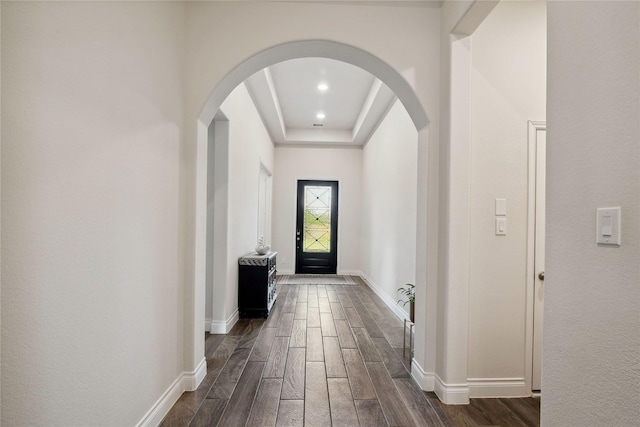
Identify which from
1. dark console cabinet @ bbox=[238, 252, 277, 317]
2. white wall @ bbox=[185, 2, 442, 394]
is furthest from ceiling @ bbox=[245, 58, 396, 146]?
dark console cabinet @ bbox=[238, 252, 277, 317]

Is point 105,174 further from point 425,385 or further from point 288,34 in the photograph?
point 425,385

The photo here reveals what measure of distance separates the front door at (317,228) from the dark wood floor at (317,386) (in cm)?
362

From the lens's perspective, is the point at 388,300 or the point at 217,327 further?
the point at 388,300

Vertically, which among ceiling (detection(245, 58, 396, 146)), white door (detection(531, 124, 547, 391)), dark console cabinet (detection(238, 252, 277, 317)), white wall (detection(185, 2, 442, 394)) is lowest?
dark console cabinet (detection(238, 252, 277, 317))

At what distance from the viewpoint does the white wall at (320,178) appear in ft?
24.2

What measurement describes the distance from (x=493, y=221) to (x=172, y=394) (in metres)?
2.40

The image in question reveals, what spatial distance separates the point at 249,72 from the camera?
8.26 ft

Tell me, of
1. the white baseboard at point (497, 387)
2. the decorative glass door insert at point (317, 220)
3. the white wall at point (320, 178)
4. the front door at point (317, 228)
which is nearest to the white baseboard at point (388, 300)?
the white wall at point (320, 178)

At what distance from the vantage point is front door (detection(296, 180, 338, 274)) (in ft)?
24.4

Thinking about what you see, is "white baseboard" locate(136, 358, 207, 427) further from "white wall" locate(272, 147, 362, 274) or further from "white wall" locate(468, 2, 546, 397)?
"white wall" locate(272, 147, 362, 274)

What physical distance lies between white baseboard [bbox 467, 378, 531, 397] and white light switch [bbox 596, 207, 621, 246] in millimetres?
1650

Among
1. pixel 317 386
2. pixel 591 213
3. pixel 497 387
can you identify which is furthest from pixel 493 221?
pixel 317 386

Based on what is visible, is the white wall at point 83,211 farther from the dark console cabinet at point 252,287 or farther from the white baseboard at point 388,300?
the white baseboard at point 388,300

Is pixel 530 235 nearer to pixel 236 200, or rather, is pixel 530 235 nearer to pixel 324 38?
pixel 324 38
